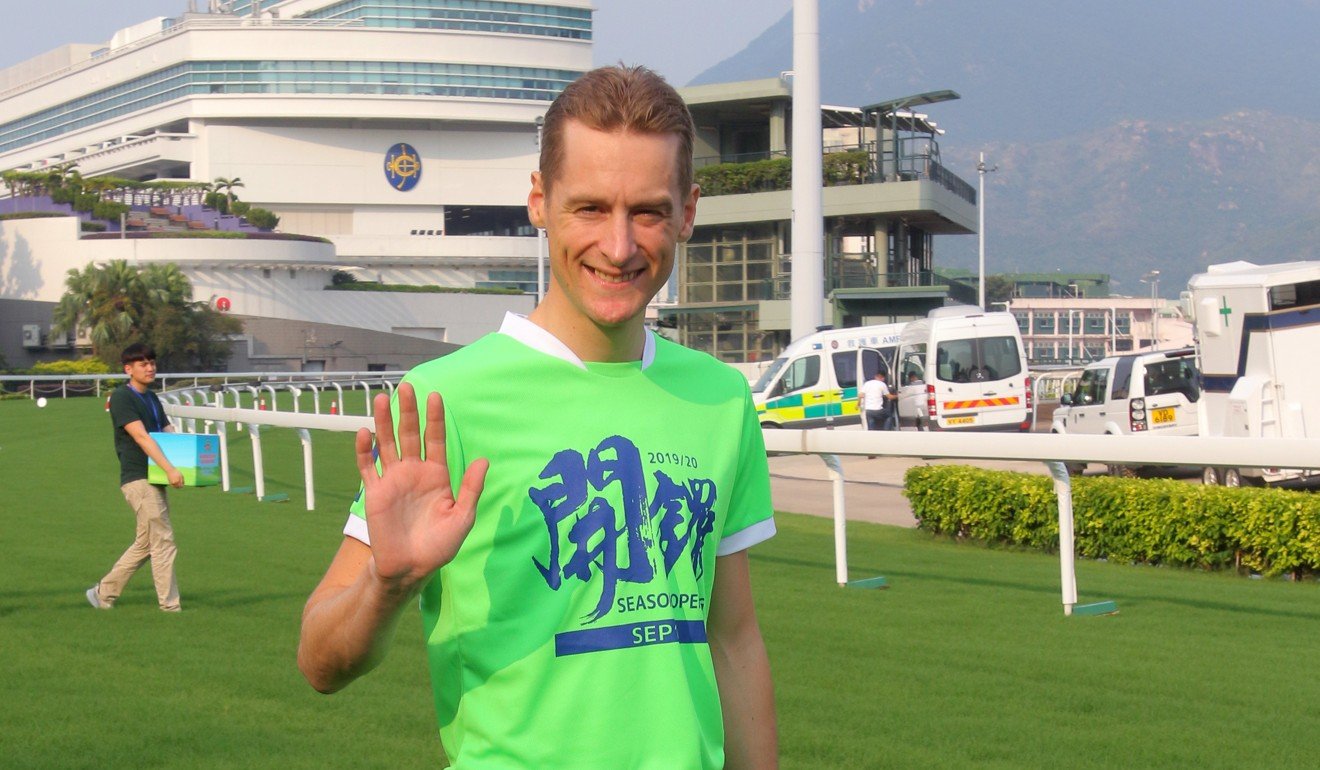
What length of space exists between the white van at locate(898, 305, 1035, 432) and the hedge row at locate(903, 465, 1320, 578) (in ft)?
42.8

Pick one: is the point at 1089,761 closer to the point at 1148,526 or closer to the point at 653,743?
the point at 653,743

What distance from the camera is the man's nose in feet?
7.70

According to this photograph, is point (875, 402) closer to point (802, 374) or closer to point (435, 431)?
point (802, 374)

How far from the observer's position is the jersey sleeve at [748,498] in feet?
A: 8.41

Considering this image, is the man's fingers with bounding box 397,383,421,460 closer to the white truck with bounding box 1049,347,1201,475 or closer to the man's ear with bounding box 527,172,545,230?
the man's ear with bounding box 527,172,545,230

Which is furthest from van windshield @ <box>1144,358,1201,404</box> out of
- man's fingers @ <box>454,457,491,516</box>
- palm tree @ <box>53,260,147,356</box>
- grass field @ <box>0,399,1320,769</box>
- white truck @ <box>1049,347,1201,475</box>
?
palm tree @ <box>53,260,147,356</box>

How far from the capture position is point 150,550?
32.1 ft

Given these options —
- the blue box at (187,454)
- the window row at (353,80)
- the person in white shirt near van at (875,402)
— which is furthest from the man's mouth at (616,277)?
the window row at (353,80)

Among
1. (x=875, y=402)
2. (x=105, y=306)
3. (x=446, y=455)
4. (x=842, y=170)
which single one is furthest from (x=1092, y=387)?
(x=105, y=306)

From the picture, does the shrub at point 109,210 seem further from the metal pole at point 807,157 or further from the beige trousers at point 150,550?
the beige trousers at point 150,550

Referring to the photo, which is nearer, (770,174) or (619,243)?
(619,243)

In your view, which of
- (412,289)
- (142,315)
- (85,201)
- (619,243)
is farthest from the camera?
(412,289)

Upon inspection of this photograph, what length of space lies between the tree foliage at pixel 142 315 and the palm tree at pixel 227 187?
1807 cm

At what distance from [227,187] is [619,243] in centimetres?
9340
